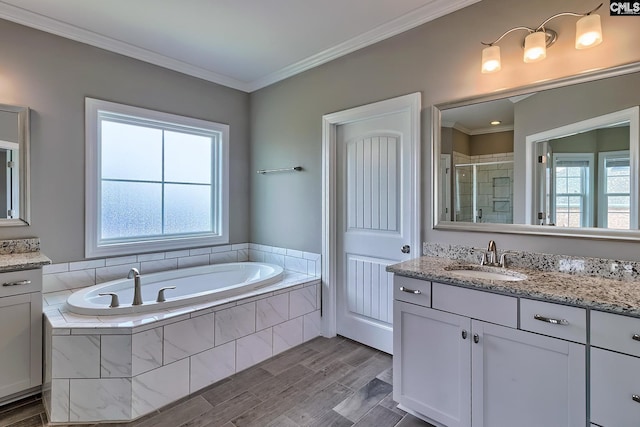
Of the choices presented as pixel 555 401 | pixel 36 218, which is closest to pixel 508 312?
pixel 555 401

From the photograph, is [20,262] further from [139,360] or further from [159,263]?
[159,263]

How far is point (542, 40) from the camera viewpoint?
1.75 m

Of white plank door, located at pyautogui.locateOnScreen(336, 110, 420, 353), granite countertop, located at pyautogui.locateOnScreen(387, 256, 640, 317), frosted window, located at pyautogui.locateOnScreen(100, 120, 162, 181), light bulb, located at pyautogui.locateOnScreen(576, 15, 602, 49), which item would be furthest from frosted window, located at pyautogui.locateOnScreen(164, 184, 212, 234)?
light bulb, located at pyautogui.locateOnScreen(576, 15, 602, 49)

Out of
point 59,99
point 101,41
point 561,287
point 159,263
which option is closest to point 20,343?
point 159,263

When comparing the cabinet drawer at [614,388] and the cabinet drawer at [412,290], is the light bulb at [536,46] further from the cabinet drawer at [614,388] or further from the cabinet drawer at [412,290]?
the cabinet drawer at [614,388]

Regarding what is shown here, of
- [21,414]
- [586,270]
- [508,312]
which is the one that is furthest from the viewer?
[21,414]

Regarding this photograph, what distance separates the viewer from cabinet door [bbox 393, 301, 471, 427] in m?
1.62

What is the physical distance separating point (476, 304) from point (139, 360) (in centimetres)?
192

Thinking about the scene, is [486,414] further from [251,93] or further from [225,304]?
[251,93]

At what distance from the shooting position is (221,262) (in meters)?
3.53

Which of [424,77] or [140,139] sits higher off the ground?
[424,77]

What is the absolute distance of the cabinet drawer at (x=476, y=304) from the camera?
1.47 metres

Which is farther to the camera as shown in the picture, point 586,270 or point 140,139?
point 140,139

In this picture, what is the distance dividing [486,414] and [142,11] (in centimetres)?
326
